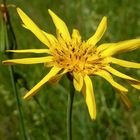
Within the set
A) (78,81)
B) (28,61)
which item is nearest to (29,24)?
(28,61)

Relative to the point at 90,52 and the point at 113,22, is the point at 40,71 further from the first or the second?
the point at 90,52

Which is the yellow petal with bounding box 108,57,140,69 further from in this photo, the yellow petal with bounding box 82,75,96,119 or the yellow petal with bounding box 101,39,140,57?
the yellow petal with bounding box 82,75,96,119

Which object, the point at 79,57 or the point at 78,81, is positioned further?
the point at 79,57

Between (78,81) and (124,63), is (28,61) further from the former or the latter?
(124,63)

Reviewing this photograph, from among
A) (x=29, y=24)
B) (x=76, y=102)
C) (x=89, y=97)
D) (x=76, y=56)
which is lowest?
(x=76, y=102)

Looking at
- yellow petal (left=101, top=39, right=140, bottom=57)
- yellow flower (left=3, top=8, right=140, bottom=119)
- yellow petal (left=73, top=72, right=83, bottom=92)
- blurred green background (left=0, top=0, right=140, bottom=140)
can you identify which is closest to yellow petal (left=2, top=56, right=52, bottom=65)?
yellow flower (left=3, top=8, right=140, bottom=119)

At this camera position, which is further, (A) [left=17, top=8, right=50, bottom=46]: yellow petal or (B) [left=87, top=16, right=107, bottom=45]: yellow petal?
(B) [left=87, top=16, right=107, bottom=45]: yellow petal

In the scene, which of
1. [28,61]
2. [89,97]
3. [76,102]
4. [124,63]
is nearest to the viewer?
[89,97]

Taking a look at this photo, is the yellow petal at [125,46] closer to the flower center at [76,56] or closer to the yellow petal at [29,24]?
the flower center at [76,56]
